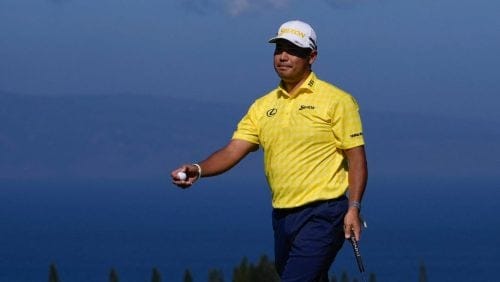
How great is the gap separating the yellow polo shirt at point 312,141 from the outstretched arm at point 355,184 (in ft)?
0.20

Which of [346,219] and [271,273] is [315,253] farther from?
[271,273]

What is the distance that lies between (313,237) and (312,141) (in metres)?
0.57

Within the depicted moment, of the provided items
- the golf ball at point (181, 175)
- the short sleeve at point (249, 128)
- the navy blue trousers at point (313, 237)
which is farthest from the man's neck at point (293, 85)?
the golf ball at point (181, 175)

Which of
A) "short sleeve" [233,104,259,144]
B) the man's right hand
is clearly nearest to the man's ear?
"short sleeve" [233,104,259,144]

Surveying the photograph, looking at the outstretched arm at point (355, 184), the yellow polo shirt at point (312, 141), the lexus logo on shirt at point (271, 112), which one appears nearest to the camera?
the outstretched arm at point (355, 184)

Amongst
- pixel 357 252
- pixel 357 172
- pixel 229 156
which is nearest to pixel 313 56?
pixel 357 172

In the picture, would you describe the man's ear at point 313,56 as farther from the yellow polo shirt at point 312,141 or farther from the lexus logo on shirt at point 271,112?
the lexus logo on shirt at point 271,112

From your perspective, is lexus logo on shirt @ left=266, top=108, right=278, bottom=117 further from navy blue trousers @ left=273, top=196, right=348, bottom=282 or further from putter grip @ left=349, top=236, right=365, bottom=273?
putter grip @ left=349, top=236, right=365, bottom=273

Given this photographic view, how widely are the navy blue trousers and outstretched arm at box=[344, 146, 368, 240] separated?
0.53 ft

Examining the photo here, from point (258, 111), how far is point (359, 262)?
1.14 metres

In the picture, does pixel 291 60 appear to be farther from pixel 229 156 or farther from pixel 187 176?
pixel 187 176

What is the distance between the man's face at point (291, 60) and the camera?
29.7ft

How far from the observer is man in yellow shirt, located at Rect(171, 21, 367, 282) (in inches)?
352

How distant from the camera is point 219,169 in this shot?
947 centimetres
